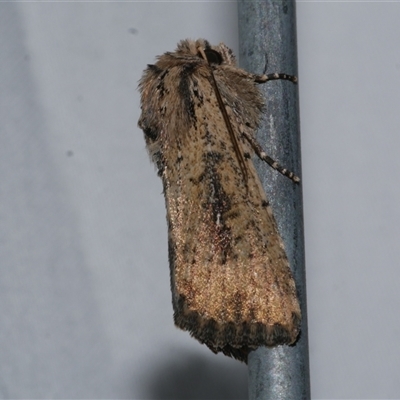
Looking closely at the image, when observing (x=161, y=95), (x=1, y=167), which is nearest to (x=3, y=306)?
(x=1, y=167)

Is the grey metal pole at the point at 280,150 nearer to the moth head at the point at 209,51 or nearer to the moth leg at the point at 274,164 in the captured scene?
the moth leg at the point at 274,164

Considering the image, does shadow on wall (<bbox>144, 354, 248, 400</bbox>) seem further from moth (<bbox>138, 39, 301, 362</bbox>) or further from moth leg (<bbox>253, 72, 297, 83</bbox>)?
moth leg (<bbox>253, 72, 297, 83</bbox>)

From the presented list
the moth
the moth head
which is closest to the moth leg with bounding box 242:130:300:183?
the moth

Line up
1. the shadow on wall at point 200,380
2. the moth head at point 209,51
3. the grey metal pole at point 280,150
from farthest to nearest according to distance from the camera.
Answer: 1. the shadow on wall at point 200,380
2. the moth head at point 209,51
3. the grey metal pole at point 280,150

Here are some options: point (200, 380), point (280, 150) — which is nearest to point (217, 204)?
point (280, 150)

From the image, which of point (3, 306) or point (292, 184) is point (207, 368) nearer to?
point (3, 306)

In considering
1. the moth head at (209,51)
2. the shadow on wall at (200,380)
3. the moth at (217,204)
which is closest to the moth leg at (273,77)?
the moth at (217,204)
